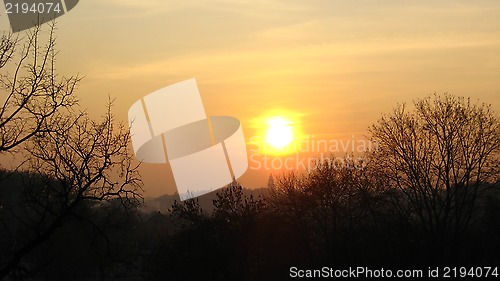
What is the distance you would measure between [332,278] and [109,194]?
2367 cm

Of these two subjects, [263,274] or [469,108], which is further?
[469,108]

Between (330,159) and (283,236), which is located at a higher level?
(330,159)

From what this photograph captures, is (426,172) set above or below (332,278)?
above

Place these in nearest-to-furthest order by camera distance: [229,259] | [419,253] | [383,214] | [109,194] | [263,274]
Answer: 1. [109,194]
2. [229,259]
3. [419,253]
4. [263,274]
5. [383,214]

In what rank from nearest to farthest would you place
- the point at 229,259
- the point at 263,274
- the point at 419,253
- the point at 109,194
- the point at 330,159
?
the point at 109,194 < the point at 229,259 < the point at 419,253 < the point at 263,274 < the point at 330,159

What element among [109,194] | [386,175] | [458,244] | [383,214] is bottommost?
[109,194]

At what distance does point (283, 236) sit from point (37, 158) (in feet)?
104

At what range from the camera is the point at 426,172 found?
47188mm

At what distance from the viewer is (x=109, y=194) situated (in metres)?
15.2

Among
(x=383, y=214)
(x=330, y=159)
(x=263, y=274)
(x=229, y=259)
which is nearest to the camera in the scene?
(x=229, y=259)

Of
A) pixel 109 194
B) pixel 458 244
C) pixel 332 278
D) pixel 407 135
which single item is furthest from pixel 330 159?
pixel 109 194

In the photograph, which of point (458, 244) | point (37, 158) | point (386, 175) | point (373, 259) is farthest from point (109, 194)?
point (386, 175)

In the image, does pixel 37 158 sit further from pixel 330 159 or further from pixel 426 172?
pixel 330 159

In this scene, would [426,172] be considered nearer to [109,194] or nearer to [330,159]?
[330,159]
